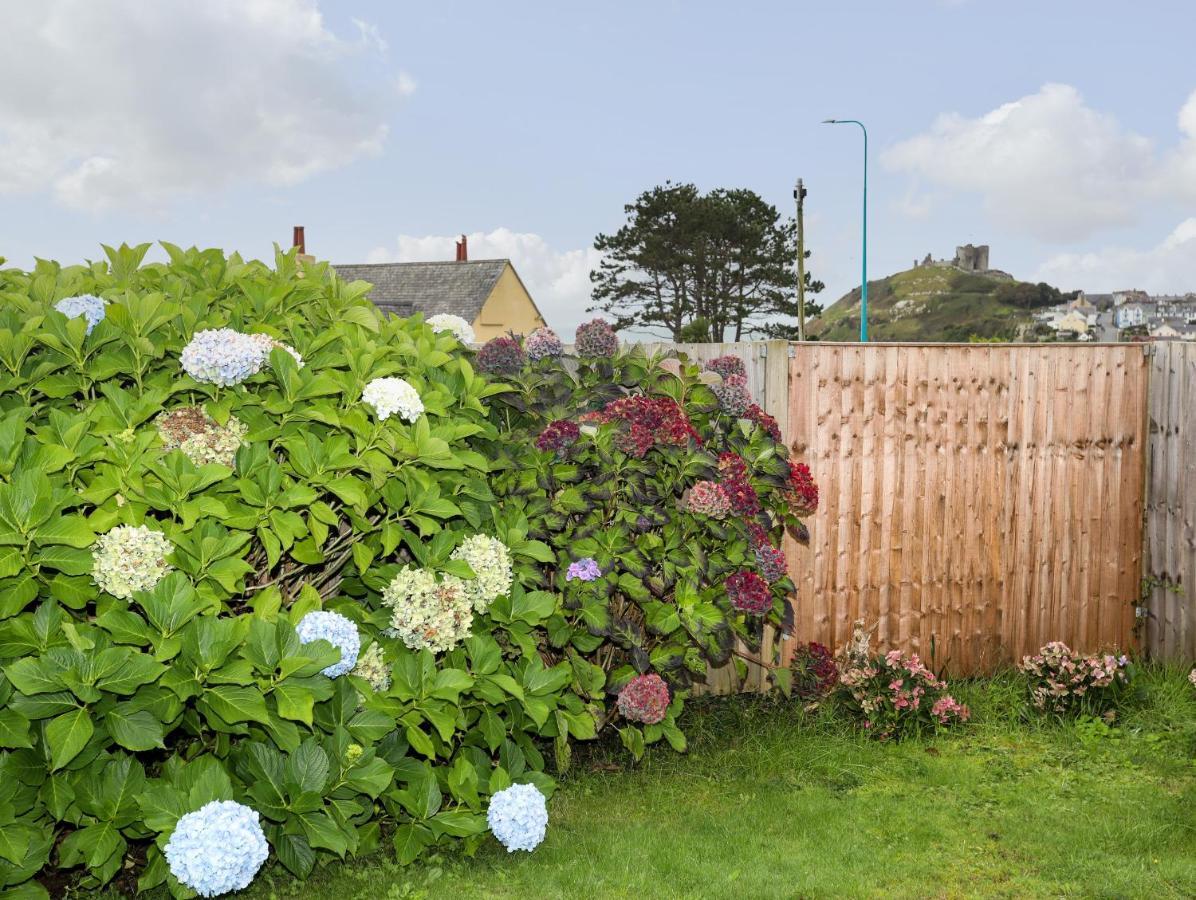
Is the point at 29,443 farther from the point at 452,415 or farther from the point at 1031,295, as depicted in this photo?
the point at 1031,295

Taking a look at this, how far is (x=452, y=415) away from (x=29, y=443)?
1591 mm

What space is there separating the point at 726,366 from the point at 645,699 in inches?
75.1

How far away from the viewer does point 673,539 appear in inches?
185

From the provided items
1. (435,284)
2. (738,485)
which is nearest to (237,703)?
(738,485)

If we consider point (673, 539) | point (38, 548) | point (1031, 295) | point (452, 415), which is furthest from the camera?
point (1031, 295)

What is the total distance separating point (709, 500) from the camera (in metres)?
4.71

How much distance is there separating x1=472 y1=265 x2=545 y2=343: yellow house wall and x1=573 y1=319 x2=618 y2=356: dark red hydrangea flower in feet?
94.2

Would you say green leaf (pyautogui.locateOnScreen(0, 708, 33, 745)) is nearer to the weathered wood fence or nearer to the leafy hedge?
the leafy hedge

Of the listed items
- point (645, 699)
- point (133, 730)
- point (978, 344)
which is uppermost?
point (978, 344)

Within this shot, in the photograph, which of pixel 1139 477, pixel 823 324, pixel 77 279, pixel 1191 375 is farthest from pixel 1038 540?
pixel 823 324

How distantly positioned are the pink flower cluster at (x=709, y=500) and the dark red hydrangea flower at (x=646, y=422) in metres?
0.23

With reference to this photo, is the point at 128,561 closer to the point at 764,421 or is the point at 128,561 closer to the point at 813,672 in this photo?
the point at 764,421

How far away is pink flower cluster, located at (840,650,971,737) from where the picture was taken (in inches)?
223

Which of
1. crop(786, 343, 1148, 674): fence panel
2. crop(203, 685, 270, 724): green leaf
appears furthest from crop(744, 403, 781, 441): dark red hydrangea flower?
crop(203, 685, 270, 724): green leaf
